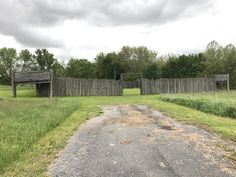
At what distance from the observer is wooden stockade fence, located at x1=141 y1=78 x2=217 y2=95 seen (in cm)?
3089

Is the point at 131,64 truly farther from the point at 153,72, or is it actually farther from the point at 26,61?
the point at 26,61

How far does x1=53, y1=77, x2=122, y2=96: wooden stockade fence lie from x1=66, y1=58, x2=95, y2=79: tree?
3093 cm

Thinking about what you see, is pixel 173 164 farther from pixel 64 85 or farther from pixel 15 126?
pixel 64 85

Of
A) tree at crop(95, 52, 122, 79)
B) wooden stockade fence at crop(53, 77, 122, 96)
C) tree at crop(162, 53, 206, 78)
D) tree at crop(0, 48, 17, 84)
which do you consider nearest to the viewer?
wooden stockade fence at crop(53, 77, 122, 96)

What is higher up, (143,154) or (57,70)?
(57,70)

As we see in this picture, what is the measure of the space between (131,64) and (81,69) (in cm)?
1065

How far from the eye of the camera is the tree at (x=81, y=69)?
60.1 meters

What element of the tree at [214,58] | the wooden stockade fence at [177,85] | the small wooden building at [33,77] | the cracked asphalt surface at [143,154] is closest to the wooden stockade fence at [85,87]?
the small wooden building at [33,77]

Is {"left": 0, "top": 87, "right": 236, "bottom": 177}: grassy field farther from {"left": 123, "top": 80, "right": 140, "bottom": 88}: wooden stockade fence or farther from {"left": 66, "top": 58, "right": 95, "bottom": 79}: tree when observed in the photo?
{"left": 66, "top": 58, "right": 95, "bottom": 79}: tree

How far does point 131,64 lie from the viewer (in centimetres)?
6309

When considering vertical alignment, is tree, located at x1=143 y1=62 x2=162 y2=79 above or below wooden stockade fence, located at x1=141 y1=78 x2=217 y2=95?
above

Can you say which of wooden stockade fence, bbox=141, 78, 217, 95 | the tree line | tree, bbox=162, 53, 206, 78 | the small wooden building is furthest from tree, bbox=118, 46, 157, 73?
the small wooden building

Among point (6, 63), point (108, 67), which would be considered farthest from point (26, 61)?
point (108, 67)

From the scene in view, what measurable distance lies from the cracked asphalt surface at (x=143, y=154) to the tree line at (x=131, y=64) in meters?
32.7
